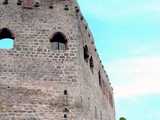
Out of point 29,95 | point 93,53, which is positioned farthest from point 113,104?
point 29,95

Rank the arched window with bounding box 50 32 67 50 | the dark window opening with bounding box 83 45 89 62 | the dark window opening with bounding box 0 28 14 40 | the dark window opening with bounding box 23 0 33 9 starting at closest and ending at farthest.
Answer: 1. the dark window opening with bounding box 0 28 14 40
2. the arched window with bounding box 50 32 67 50
3. the dark window opening with bounding box 23 0 33 9
4. the dark window opening with bounding box 83 45 89 62

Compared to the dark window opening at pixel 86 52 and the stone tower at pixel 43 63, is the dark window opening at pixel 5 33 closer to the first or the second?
the stone tower at pixel 43 63

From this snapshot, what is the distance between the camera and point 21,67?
45.5 feet

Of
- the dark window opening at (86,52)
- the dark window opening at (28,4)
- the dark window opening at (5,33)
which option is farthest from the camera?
the dark window opening at (86,52)

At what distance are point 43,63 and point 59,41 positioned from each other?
4.15ft

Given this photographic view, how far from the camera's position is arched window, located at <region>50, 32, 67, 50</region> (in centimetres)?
1459

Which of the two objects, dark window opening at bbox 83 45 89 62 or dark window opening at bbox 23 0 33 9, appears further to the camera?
dark window opening at bbox 83 45 89 62

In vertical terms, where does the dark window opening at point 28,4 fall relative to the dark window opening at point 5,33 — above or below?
above

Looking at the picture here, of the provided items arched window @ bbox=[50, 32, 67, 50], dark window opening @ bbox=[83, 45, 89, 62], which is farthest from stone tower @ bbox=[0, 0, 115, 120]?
dark window opening @ bbox=[83, 45, 89, 62]

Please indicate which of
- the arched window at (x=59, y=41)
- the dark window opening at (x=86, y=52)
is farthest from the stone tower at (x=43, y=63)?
the dark window opening at (x=86, y=52)

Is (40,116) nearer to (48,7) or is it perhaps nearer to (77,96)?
(77,96)

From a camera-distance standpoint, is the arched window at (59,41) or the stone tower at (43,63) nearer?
the stone tower at (43,63)

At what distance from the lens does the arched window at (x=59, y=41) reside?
14.6m

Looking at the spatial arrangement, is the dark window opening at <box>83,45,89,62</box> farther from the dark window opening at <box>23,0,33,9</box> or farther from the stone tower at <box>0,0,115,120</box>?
the dark window opening at <box>23,0,33,9</box>
